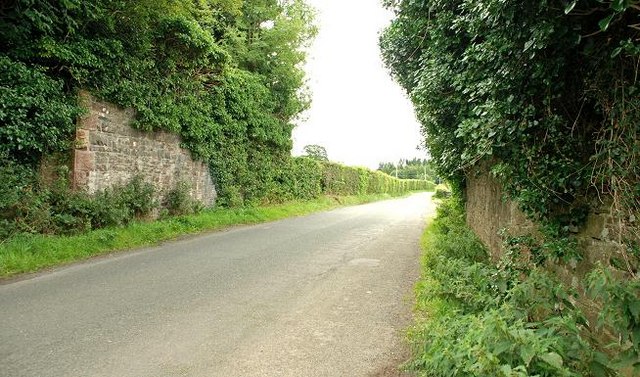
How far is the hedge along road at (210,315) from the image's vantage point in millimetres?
3740

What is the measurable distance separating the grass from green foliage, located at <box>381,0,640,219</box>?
26.0ft

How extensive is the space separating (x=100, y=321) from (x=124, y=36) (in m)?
9.17

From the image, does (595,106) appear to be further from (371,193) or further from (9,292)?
(371,193)

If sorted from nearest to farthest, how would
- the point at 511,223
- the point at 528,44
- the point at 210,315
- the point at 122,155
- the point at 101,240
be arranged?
the point at 528,44 → the point at 210,315 → the point at 511,223 → the point at 101,240 → the point at 122,155

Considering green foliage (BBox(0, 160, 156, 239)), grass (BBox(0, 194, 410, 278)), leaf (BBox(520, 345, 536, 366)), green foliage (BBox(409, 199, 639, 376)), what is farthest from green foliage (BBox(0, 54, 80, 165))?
leaf (BBox(520, 345, 536, 366))

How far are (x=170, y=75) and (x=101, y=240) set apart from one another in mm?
6342

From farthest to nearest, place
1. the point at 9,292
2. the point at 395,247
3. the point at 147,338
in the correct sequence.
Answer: the point at 395,247
the point at 9,292
the point at 147,338

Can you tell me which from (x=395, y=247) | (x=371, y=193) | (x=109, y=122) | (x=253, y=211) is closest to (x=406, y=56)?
(x=395, y=247)

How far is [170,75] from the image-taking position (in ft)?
42.2

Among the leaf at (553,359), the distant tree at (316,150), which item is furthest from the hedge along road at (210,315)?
the distant tree at (316,150)

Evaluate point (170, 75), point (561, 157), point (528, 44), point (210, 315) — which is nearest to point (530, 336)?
point (561, 157)

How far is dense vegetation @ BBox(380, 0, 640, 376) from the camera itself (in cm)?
246

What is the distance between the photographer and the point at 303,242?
1071 centimetres

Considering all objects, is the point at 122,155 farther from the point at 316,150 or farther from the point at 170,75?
the point at 316,150
